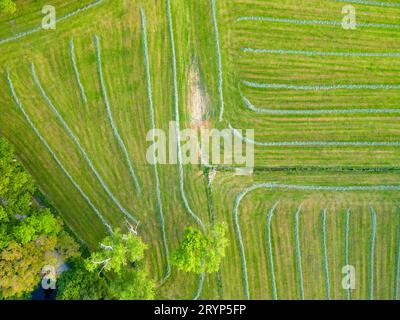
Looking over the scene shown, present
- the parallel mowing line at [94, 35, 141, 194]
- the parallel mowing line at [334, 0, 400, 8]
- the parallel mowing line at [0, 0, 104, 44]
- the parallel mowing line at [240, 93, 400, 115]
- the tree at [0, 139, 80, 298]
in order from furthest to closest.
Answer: the parallel mowing line at [240, 93, 400, 115], the parallel mowing line at [334, 0, 400, 8], the parallel mowing line at [94, 35, 141, 194], the parallel mowing line at [0, 0, 104, 44], the tree at [0, 139, 80, 298]

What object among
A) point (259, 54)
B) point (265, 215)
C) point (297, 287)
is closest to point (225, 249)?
point (265, 215)

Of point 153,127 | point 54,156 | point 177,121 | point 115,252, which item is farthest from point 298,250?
point 54,156

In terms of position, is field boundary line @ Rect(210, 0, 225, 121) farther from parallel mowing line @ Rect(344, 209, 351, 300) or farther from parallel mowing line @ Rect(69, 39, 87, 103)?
parallel mowing line @ Rect(344, 209, 351, 300)

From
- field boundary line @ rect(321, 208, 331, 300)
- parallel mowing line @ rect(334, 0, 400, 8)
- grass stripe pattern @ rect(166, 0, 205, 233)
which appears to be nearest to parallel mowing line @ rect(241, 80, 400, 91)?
grass stripe pattern @ rect(166, 0, 205, 233)

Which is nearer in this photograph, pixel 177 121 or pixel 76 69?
pixel 76 69

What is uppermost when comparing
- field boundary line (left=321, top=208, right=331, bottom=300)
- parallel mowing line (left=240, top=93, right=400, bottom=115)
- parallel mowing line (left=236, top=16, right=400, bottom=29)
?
parallel mowing line (left=236, top=16, right=400, bottom=29)

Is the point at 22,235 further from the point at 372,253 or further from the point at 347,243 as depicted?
the point at 372,253

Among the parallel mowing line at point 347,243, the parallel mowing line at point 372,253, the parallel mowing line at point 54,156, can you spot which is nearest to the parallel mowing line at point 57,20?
the parallel mowing line at point 54,156

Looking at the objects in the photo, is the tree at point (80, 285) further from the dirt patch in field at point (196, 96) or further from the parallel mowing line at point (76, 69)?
the dirt patch in field at point (196, 96)
